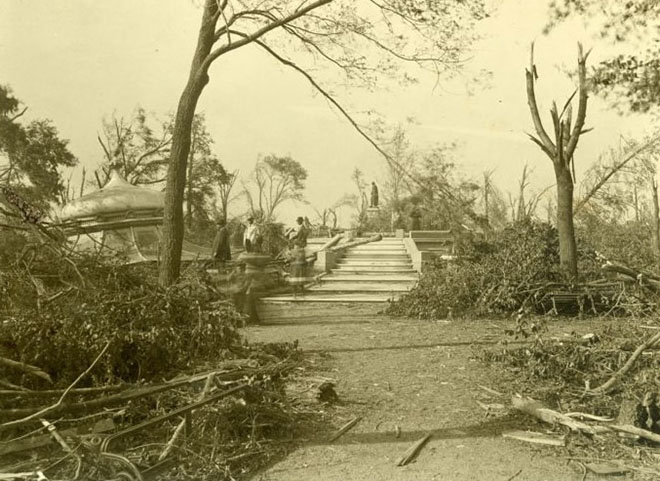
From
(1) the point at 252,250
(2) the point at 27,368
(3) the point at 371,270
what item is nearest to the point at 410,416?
(2) the point at 27,368

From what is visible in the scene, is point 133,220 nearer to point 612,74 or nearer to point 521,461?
point 612,74

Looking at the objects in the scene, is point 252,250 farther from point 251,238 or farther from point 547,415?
point 547,415

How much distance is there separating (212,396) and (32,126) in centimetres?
2193

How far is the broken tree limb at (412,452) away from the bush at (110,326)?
2483mm

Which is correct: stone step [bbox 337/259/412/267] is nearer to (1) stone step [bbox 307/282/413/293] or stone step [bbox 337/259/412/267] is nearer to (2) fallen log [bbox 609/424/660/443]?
(1) stone step [bbox 307/282/413/293]

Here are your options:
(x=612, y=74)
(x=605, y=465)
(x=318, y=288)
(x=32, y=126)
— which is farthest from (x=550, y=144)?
(x=32, y=126)

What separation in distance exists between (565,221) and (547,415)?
959 centimetres

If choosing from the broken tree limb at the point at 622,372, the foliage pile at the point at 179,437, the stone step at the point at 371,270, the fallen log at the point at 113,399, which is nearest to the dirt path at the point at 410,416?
the foliage pile at the point at 179,437

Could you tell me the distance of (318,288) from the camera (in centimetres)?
1805

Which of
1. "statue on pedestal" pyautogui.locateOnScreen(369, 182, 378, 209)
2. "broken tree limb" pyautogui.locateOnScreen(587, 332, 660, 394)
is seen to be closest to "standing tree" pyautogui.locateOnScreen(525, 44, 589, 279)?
"broken tree limb" pyautogui.locateOnScreen(587, 332, 660, 394)

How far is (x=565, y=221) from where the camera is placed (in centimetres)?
1430

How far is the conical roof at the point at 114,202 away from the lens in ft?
66.7

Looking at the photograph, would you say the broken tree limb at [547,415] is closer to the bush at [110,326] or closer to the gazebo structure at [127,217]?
the bush at [110,326]

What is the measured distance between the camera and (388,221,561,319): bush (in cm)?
1307
